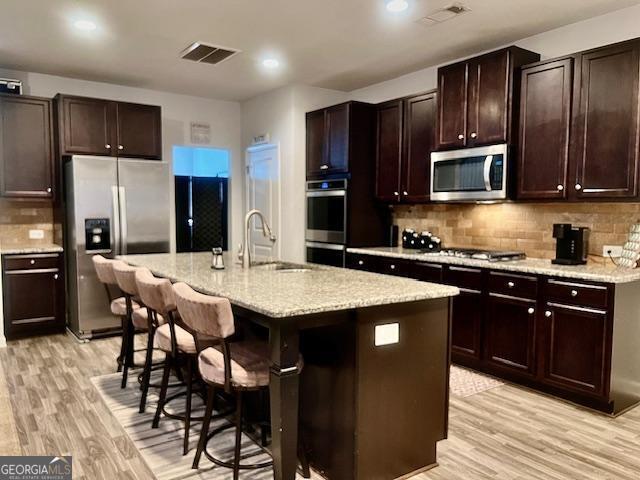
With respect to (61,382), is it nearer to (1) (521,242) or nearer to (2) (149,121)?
(2) (149,121)

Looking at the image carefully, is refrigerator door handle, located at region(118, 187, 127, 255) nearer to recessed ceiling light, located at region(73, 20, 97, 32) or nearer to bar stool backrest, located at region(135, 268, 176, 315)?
recessed ceiling light, located at region(73, 20, 97, 32)

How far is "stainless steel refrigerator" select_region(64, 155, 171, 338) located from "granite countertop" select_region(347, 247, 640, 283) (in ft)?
8.77

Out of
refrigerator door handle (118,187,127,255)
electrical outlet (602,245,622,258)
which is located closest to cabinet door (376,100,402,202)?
electrical outlet (602,245,622,258)

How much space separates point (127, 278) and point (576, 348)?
9.74ft

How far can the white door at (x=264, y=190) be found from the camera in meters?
5.94

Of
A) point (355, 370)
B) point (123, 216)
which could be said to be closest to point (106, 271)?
point (123, 216)

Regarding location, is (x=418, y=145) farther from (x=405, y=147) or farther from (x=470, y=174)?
(x=470, y=174)

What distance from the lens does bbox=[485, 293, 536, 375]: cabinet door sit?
3.47 meters

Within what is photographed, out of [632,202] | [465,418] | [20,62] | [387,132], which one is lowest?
[465,418]

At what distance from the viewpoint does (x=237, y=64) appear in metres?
4.86

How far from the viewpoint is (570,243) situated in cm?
355

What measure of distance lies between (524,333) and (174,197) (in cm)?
448

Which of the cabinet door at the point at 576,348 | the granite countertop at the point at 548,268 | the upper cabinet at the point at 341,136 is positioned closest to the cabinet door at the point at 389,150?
the upper cabinet at the point at 341,136

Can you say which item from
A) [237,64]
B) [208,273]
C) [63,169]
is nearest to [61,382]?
[208,273]
